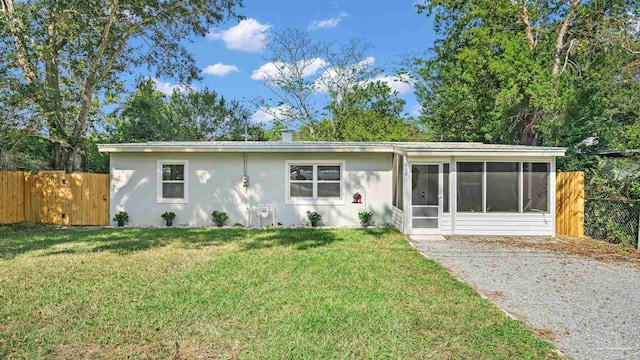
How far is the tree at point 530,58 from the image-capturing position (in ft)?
44.4

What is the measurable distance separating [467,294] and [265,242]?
492 cm

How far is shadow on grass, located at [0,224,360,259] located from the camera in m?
7.99

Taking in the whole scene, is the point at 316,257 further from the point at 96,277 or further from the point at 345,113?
the point at 345,113

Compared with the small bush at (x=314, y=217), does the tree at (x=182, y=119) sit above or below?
above

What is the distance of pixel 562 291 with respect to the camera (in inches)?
212

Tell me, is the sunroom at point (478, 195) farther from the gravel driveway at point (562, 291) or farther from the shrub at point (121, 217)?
the shrub at point (121, 217)

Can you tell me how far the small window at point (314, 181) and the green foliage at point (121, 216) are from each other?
16.1 ft

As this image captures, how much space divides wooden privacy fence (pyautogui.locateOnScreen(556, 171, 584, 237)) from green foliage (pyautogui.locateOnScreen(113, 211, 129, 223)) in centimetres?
1241

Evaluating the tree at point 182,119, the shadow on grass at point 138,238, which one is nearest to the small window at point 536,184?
the shadow on grass at point 138,238

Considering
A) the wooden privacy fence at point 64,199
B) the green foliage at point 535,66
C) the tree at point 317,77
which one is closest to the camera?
the wooden privacy fence at point 64,199

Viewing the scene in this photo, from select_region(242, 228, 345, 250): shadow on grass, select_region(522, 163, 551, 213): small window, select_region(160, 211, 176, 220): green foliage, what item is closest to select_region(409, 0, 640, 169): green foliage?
select_region(522, 163, 551, 213): small window

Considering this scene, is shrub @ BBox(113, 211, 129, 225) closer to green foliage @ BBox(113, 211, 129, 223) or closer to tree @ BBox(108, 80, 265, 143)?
green foliage @ BBox(113, 211, 129, 223)

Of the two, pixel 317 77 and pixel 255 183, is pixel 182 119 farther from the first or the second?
pixel 255 183

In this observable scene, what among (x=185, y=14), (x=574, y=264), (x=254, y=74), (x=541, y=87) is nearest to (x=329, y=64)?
(x=254, y=74)
